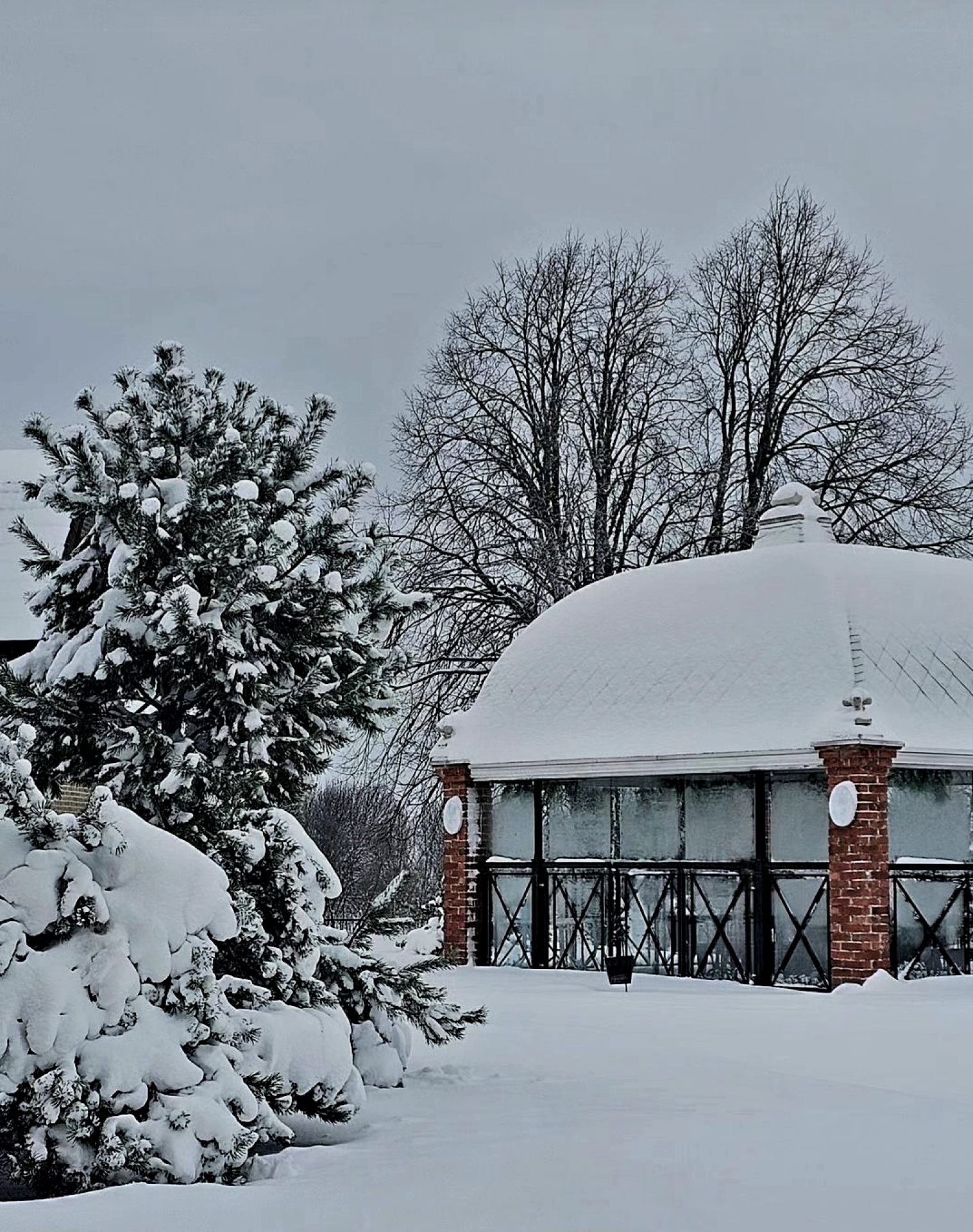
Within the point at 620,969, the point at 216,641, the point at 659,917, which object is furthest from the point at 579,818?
the point at 216,641

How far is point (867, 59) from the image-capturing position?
82.4 ft

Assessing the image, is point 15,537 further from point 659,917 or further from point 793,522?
point 659,917

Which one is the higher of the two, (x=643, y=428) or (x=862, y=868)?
(x=643, y=428)

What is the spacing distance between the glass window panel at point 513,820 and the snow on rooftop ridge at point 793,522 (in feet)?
12.8

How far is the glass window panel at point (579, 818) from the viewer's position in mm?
18484

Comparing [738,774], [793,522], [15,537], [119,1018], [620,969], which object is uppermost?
[15,537]

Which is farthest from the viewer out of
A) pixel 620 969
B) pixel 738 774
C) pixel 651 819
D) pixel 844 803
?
pixel 651 819

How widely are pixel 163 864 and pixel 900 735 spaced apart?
1018cm

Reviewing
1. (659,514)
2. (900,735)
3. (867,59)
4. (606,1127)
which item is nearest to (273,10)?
(867,59)

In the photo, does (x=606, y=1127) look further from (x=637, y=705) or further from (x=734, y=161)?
(x=734, y=161)

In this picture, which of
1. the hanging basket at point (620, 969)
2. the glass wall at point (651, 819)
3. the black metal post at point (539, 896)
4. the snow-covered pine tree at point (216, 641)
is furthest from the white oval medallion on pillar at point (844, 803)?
the snow-covered pine tree at point (216, 641)

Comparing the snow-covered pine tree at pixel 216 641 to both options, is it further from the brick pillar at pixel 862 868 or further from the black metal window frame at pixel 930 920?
the black metal window frame at pixel 930 920

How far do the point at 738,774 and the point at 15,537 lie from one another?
11.6 metres

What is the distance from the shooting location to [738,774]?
56.9ft
